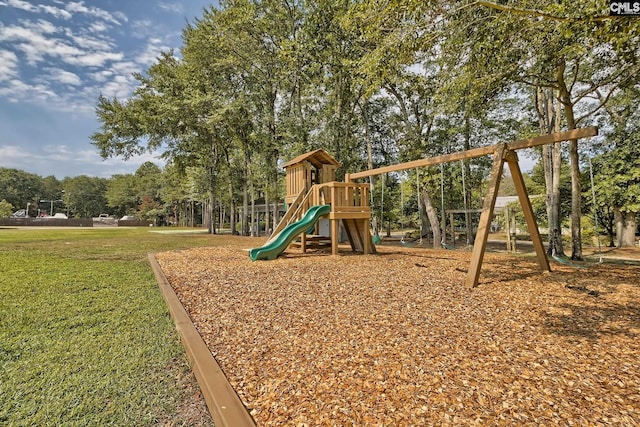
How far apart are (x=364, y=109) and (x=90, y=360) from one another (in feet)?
49.9

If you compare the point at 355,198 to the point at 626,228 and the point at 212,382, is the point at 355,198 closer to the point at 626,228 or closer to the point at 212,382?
the point at 212,382

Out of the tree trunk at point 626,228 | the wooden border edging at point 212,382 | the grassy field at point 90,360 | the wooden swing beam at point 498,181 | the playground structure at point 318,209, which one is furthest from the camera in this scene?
the tree trunk at point 626,228

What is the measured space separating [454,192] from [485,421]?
1507 cm

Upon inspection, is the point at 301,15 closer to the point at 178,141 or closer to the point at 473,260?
the point at 178,141

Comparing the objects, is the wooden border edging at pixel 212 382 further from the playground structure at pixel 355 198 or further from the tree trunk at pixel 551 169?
the tree trunk at pixel 551 169

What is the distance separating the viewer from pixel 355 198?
826 centimetres

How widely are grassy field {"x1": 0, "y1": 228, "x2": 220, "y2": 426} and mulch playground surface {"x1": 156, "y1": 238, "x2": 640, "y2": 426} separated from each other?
404mm

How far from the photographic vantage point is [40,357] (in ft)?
8.45

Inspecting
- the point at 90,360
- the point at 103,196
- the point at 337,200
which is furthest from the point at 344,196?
the point at 103,196

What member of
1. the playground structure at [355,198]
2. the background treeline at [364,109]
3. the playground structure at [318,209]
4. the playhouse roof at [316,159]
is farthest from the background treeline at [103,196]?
the playground structure at [355,198]

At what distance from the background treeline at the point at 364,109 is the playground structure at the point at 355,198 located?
1.77 meters

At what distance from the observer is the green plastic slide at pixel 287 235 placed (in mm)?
7641

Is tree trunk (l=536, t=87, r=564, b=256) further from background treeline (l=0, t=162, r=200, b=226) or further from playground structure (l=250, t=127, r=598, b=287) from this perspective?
background treeline (l=0, t=162, r=200, b=226)

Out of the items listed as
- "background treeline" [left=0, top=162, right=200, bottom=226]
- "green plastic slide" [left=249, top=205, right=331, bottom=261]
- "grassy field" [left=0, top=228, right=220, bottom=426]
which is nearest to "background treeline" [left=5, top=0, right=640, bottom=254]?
"green plastic slide" [left=249, top=205, right=331, bottom=261]
